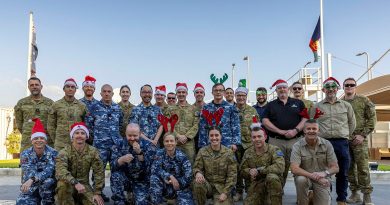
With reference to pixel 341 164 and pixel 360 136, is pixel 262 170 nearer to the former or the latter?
pixel 341 164

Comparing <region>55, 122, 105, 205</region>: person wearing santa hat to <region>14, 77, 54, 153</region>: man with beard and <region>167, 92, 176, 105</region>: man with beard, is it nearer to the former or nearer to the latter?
<region>14, 77, 54, 153</region>: man with beard

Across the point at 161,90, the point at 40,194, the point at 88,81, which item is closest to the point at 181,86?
the point at 161,90

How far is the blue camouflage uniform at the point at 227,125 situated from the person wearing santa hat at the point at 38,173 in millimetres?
2380

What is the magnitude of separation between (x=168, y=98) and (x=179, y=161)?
6.34ft

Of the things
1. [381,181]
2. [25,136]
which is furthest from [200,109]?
[381,181]

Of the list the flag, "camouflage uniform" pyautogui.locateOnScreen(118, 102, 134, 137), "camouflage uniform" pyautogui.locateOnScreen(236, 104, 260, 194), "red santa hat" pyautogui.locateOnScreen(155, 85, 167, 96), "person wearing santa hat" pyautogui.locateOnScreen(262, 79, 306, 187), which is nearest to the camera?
"person wearing santa hat" pyautogui.locateOnScreen(262, 79, 306, 187)

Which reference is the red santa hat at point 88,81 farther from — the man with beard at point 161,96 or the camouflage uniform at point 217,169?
the camouflage uniform at point 217,169

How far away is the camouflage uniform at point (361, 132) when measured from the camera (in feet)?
19.3

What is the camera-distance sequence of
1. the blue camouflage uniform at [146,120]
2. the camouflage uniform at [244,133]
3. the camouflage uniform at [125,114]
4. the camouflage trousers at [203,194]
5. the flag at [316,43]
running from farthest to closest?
the flag at [316,43] → the camouflage uniform at [125,114] → the camouflage uniform at [244,133] → the blue camouflage uniform at [146,120] → the camouflage trousers at [203,194]

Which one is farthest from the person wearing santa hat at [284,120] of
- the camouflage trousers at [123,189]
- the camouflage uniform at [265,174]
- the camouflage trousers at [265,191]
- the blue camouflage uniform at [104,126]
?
the blue camouflage uniform at [104,126]

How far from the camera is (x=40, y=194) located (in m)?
5.04

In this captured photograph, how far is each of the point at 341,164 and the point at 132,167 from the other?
320 cm

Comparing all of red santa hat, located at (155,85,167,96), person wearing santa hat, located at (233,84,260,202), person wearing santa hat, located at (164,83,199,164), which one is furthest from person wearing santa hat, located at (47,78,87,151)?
person wearing santa hat, located at (233,84,260,202)

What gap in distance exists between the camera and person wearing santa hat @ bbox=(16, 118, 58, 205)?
16.3 feet
